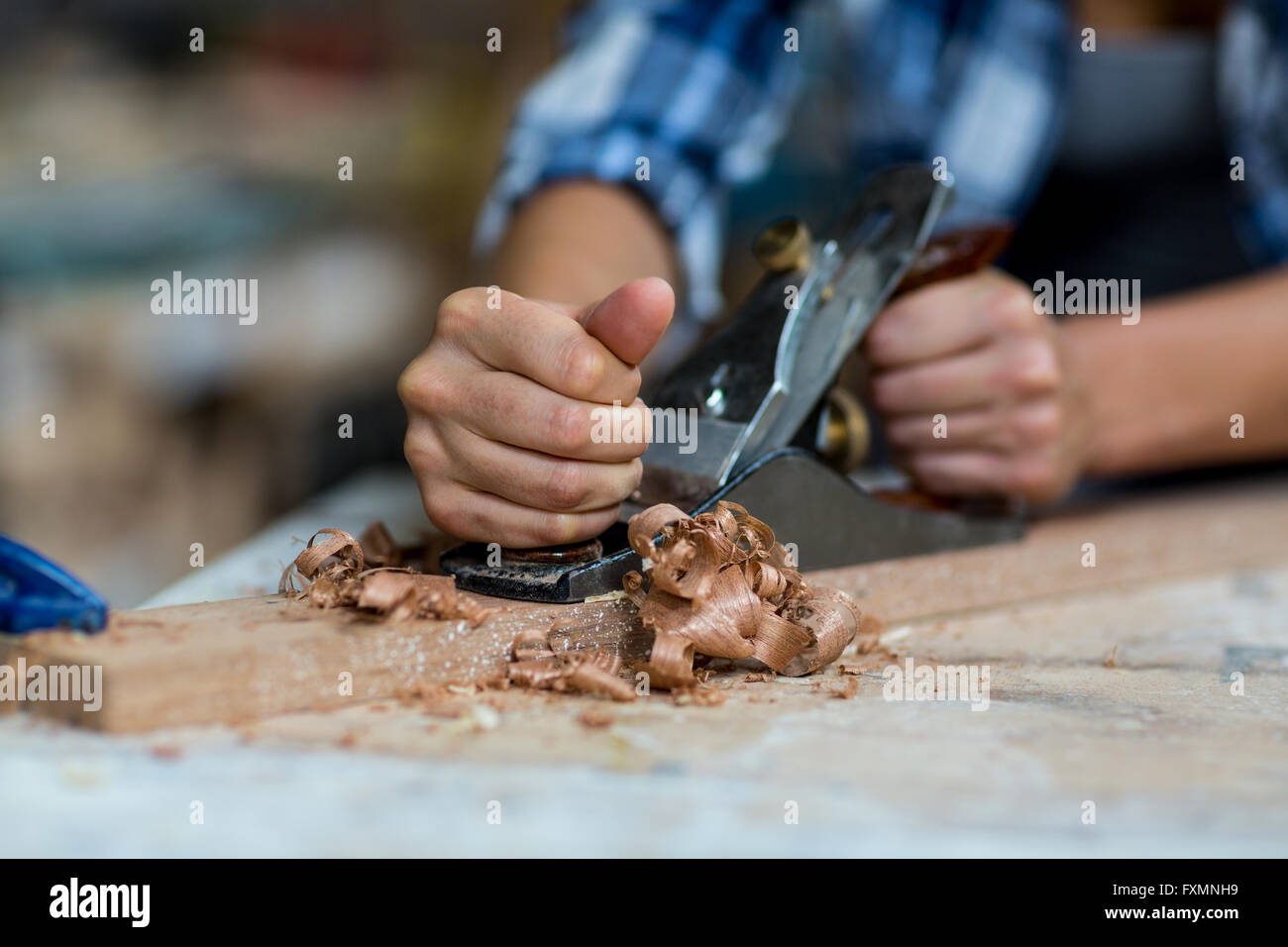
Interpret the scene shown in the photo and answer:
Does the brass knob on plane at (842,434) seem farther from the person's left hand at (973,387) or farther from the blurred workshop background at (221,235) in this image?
the blurred workshop background at (221,235)

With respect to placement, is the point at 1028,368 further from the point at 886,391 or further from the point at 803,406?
the point at 803,406

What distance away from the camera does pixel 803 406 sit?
1133mm

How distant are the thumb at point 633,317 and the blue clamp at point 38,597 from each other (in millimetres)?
417

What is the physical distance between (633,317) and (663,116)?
102cm

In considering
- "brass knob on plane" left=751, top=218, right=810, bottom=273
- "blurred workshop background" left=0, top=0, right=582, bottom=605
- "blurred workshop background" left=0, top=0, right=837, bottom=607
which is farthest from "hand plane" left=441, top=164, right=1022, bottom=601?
"blurred workshop background" left=0, top=0, right=582, bottom=605

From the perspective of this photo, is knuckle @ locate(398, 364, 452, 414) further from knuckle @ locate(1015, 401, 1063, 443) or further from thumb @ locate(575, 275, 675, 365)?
knuckle @ locate(1015, 401, 1063, 443)

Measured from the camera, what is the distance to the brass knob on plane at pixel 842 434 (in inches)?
48.8

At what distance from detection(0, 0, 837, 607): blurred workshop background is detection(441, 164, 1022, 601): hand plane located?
71.4 inches

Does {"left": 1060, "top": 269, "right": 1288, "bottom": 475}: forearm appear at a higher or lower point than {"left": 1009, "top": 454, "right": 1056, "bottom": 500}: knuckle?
higher

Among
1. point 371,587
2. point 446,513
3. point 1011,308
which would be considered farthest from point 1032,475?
point 371,587

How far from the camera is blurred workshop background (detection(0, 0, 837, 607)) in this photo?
2.93 m

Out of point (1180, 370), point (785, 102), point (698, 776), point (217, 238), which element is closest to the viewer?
point (698, 776)

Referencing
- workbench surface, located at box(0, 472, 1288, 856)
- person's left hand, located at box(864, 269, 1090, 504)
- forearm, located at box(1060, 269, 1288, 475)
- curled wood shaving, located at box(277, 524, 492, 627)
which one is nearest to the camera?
workbench surface, located at box(0, 472, 1288, 856)

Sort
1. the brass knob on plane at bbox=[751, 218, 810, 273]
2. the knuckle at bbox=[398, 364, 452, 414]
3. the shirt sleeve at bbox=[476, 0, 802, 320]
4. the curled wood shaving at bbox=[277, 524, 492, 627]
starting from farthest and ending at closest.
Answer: the shirt sleeve at bbox=[476, 0, 802, 320]
the brass knob on plane at bbox=[751, 218, 810, 273]
the knuckle at bbox=[398, 364, 452, 414]
the curled wood shaving at bbox=[277, 524, 492, 627]
